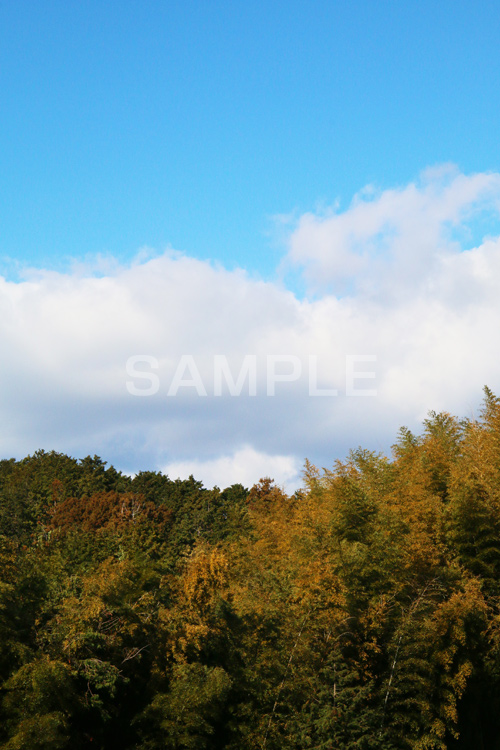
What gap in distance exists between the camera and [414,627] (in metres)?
20.0

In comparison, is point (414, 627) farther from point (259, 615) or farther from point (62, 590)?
point (62, 590)

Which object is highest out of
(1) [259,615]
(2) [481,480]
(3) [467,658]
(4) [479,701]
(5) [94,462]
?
(5) [94,462]

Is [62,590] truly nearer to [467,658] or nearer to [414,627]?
[414,627]

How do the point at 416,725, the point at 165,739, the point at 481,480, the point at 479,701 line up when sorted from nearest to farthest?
the point at 165,739 → the point at 416,725 → the point at 479,701 → the point at 481,480

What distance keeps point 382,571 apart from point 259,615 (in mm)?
4443

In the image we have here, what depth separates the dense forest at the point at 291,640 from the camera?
1720cm

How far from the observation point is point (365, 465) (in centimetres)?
3284

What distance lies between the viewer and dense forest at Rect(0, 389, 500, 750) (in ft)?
56.4

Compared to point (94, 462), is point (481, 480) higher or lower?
lower

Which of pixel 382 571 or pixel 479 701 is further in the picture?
pixel 479 701

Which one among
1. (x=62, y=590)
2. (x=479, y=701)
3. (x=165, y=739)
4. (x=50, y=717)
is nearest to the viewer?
(x=50, y=717)

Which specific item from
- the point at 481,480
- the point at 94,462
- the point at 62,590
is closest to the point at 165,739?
the point at 62,590

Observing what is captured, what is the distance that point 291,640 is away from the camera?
19.5m

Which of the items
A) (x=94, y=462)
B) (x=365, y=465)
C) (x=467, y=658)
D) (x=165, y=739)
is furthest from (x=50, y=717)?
(x=94, y=462)
